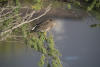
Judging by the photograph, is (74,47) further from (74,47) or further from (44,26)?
(44,26)

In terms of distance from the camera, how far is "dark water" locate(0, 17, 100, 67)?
6.31 m

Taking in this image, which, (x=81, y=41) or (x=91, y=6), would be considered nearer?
(x=91, y=6)

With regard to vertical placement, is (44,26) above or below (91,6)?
above

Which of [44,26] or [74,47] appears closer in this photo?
[44,26]

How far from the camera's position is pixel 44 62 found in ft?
13.6

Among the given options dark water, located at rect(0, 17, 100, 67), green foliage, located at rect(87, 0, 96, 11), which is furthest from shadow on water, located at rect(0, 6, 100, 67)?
green foliage, located at rect(87, 0, 96, 11)

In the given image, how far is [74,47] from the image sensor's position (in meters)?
7.31

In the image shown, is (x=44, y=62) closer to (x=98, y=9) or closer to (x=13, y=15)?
(x=13, y=15)

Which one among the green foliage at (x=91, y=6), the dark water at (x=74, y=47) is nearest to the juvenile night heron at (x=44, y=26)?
the dark water at (x=74, y=47)

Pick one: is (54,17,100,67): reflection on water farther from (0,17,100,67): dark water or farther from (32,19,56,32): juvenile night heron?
(32,19,56,32): juvenile night heron

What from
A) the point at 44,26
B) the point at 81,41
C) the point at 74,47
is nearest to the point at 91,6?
the point at 81,41

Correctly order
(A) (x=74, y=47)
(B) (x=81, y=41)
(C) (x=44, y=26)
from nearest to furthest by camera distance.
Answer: (C) (x=44, y=26) → (A) (x=74, y=47) → (B) (x=81, y=41)

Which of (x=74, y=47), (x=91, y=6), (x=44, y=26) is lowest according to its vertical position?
(x=74, y=47)

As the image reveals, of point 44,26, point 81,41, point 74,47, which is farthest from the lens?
point 81,41
